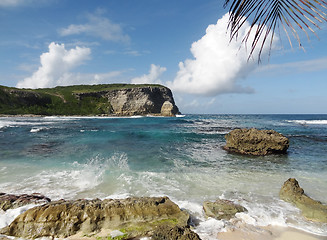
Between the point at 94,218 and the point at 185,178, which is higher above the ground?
the point at 94,218

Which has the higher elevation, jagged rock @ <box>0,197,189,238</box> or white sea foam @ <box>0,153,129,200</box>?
jagged rock @ <box>0,197,189,238</box>

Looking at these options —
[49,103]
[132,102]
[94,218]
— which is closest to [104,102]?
[132,102]

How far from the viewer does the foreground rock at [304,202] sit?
19.0 ft

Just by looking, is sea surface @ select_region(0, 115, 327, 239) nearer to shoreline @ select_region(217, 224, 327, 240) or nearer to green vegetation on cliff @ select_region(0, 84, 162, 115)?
shoreline @ select_region(217, 224, 327, 240)

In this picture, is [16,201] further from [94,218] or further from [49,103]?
[49,103]

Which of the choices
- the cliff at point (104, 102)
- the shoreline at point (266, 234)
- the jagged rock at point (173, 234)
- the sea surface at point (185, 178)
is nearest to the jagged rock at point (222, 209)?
the sea surface at point (185, 178)

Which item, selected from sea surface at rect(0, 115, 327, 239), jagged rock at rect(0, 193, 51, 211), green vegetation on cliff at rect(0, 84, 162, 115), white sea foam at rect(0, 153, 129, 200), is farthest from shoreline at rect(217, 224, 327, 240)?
green vegetation on cliff at rect(0, 84, 162, 115)

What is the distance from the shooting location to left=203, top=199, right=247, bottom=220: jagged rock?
568 centimetres

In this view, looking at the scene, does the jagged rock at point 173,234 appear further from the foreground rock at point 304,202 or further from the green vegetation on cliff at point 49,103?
the green vegetation on cliff at point 49,103

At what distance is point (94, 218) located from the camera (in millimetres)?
5004

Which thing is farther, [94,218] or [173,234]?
[94,218]

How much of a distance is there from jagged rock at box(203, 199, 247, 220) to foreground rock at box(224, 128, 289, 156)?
10400 millimetres

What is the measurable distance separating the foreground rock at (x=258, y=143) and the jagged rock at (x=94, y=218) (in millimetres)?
12037

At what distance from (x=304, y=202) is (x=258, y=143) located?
381 inches
